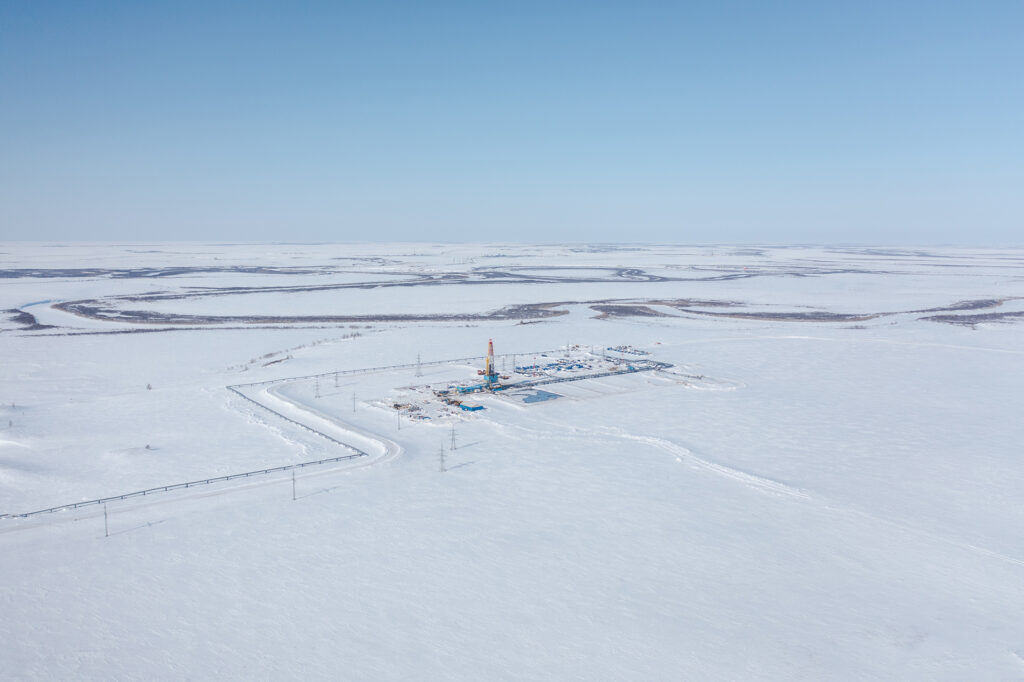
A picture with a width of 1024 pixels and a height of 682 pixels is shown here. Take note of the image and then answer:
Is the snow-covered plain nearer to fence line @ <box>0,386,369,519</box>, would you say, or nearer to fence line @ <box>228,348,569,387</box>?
fence line @ <box>0,386,369,519</box>

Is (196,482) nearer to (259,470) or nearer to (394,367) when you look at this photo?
(259,470)

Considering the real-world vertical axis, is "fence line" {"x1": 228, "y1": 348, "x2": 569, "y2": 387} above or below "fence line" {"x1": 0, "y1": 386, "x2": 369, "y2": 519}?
above

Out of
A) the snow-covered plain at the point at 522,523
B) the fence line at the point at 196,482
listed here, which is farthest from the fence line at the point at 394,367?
the fence line at the point at 196,482

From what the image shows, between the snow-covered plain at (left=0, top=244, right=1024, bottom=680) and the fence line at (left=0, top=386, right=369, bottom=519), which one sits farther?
the fence line at (left=0, top=386, right=369, bottom=519)

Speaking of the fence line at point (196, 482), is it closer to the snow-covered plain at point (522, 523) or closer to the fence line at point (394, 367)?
the snow-covered plain at point (522, 523)

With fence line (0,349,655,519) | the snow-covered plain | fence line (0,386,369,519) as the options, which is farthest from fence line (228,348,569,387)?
fence line (0,386,369,519)

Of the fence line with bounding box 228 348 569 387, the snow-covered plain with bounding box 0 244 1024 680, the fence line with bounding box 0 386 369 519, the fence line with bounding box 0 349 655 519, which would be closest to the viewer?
the snow-covered plain with bounding box 0 244 1024 680

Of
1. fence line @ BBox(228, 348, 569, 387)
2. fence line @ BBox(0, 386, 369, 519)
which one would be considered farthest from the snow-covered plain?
fence line @ BBox(228, 348, 569, 387)

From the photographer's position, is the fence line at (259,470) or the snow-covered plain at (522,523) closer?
the snow-covered plain at (522,523)

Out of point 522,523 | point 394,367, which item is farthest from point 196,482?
point 394,367

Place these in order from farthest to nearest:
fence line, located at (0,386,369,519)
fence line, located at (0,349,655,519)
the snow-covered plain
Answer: fence line, located at (0,349,655,519)
fence line, located at (0,386,369,519)
the snow-covered plain
